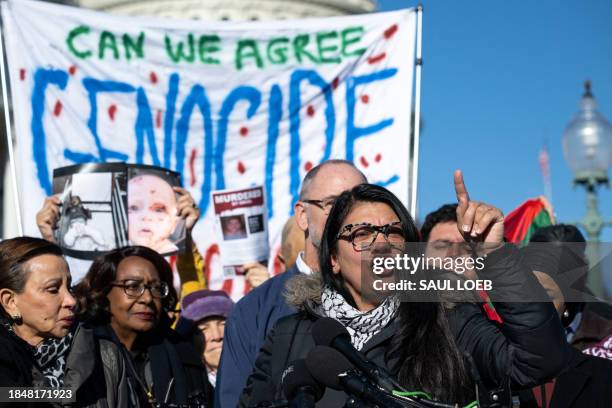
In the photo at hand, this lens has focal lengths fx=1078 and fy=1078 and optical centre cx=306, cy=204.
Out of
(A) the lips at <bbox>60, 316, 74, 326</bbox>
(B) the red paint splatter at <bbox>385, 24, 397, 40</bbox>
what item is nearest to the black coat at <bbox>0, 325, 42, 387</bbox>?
(A) the lips at <bbox>60, 316, 74, 326</bbox>

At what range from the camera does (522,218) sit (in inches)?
298

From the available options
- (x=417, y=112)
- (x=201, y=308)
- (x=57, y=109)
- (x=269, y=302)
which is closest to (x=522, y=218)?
(x=417, y=112)

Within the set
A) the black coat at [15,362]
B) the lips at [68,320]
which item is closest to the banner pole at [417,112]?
the lips at [68,320]

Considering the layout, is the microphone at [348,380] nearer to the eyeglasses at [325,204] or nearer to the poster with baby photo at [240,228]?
the eyeglasses at [325,204]

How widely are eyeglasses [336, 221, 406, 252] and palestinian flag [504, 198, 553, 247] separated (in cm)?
435

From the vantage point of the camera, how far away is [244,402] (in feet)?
10.9

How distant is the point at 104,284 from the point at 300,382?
281 centimetres

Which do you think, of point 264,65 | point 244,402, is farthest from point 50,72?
point 244,402

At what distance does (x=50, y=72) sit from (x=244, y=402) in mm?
4802

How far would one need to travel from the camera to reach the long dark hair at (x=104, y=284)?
5.28 meters

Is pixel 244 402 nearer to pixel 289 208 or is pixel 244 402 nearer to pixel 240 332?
pixel 240 332

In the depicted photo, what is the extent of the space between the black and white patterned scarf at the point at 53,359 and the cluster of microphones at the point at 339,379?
152cm

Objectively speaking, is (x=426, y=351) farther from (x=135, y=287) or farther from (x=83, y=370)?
(x=135, y=287)

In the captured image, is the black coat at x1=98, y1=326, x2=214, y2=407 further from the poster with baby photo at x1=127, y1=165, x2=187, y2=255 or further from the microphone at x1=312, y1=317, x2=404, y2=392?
the microphone at x1=312, y1=317, x2=404, y2=392
